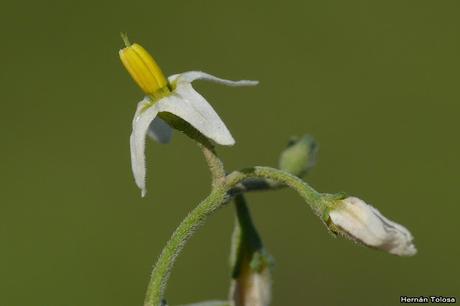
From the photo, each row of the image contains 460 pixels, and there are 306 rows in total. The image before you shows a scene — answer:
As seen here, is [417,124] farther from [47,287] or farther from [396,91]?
[47,287]

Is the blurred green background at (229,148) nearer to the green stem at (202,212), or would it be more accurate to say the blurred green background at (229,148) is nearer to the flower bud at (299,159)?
the flower bud at (299,159)

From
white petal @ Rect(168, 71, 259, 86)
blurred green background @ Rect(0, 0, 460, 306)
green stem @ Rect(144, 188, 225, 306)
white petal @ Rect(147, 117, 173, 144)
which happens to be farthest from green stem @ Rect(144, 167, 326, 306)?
blurred green background @ Rect(0, 0, 460, 306)

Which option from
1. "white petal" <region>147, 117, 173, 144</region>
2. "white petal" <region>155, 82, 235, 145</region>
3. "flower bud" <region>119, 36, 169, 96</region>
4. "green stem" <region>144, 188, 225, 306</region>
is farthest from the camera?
"white petal" <region>147, 117, 173, 144</region>

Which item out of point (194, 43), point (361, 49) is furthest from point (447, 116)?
point (194, 43)

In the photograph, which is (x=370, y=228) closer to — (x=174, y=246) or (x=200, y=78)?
(x=174, y=246)

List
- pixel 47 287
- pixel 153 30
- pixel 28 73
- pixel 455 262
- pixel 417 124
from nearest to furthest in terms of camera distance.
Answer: pixel 47 287
pixel 455 262
pixel 417 124
pixel 28 73
pixel 153 30

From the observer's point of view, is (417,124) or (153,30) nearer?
(417,124)

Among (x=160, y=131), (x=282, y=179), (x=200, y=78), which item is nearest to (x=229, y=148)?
(x=160, y=131)

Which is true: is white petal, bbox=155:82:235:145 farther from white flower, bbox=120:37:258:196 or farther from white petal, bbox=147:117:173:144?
white petal, bbox=147:117:173:144

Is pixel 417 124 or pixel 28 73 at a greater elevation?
pixel 28 73
